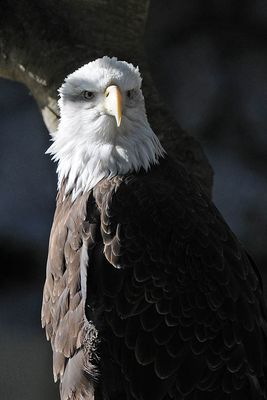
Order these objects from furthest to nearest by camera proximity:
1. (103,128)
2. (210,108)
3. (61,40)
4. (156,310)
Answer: (210,108) < (61,40) < (103,128) < (156,310)

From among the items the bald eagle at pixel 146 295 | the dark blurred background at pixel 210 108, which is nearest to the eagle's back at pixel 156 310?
the bald eagle at pixel 146 295

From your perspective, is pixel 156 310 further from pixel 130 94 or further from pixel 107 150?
pixel 130 94

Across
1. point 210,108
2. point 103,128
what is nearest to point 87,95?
point 103,128

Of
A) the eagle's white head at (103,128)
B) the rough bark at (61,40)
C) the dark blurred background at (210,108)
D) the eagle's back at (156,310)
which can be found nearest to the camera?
the eagle's back at (156,310)

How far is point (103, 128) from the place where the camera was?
11.4ft

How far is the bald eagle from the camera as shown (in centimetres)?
329

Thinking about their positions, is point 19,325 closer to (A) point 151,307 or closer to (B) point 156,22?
(B) point 156,22

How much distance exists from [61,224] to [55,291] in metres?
0.20

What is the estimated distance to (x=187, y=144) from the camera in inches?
153

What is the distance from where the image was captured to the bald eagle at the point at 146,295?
130 inches

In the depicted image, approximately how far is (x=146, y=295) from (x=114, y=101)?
1.81 feet

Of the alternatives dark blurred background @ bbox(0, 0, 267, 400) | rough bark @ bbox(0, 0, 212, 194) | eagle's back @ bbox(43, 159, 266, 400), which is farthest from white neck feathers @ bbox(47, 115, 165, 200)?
dark blurred background @ bbox(0, 0, 267, 400)

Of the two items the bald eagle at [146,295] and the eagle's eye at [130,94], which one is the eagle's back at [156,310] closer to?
the bald eagle at [146,295]

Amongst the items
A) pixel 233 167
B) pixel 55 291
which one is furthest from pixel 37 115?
pixel 55 291
